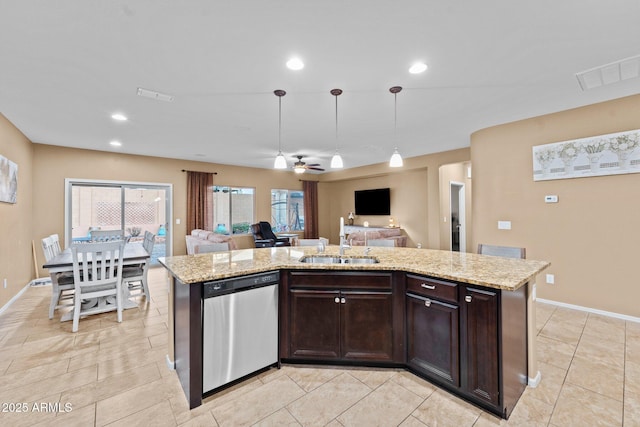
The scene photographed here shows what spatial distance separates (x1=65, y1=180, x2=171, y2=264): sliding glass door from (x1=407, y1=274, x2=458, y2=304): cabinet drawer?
5.58 meters

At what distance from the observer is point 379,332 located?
2.25 meters

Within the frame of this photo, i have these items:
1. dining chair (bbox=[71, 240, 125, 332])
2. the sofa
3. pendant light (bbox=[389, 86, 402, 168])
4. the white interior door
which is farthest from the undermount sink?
the white interior door

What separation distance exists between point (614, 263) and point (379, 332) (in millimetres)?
3248

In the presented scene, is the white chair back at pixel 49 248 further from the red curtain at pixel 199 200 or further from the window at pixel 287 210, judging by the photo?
the window at pixel 287 210

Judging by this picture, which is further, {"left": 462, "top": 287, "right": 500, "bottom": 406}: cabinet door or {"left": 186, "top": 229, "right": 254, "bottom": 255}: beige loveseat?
{"left": 186, "top": 229, "right": 254, "bottom": 255}: beige loveseat

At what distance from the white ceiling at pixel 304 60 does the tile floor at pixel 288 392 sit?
8.68ft

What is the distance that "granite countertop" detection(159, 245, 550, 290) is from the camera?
1.83m

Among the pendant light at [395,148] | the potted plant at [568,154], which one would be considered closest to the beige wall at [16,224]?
the pendant light at [395,148]

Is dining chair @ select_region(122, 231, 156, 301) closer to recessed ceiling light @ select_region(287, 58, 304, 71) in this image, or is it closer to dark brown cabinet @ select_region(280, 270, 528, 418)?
dark brown cabinet @ select_region(280, 270, 528, 418)

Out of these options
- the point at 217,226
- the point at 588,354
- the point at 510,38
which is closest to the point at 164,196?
the point at 217,226

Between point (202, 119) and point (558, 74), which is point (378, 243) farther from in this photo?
point (202, 119)

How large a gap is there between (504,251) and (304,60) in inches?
103

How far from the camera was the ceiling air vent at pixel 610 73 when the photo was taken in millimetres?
2521

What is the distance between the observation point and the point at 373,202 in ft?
28.0
